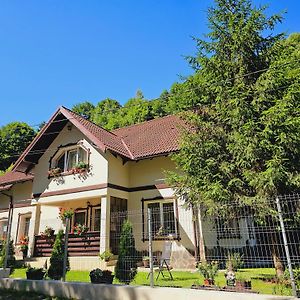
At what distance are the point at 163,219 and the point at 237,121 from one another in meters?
6.29

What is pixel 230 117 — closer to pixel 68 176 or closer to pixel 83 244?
pixel 83 244

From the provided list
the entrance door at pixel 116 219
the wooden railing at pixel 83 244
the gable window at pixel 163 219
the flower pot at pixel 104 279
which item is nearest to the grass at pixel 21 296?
the flower pot at pixel 104 279

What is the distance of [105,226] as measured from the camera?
39.8 feet

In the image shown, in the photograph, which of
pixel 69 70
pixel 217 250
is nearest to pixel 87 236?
pixel 217 250

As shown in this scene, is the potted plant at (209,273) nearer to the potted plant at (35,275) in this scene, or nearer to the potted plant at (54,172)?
the potted plant at (35,275)

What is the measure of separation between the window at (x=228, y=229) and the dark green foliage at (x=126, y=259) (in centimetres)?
282

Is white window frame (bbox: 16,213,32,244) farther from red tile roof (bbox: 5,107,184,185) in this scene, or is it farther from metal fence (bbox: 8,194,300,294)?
metal fence (bbox: 8,194,300,294)

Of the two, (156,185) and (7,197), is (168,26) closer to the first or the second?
(156,185)

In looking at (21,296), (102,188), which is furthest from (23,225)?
(21,296)

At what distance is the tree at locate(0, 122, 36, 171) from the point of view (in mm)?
39656

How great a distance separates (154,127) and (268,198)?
1001cm

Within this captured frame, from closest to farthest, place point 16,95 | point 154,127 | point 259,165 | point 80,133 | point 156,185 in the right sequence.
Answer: point 259,165 → point 16,95 → point 156,185 → point 80,133 → point 154,127

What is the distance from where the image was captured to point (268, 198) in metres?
8.02

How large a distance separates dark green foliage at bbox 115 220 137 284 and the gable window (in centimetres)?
260
